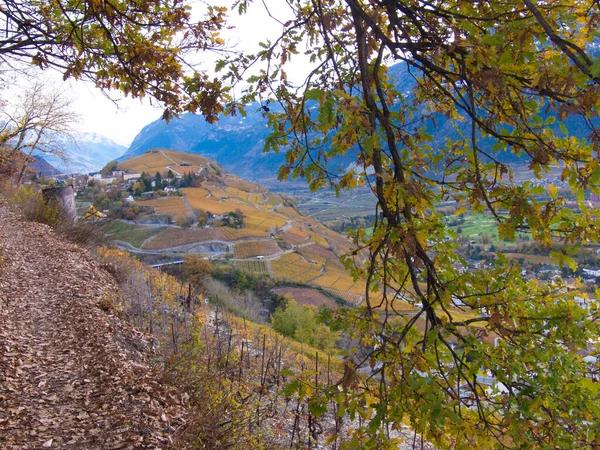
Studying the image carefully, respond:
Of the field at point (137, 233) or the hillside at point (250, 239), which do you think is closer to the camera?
the hillside at point (250, 239)

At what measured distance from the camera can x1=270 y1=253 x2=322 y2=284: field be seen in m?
35.2

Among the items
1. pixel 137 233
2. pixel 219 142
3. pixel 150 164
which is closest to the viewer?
pixel 137 233

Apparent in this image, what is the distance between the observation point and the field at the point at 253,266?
34.8 meters

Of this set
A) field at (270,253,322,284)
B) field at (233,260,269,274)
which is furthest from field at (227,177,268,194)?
field at (233,260,269,274)

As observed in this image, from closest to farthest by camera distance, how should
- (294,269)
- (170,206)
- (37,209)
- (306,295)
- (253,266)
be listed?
(37,209), (306,295), (253,266), (294,269), (170,206)

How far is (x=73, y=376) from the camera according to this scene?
13.4 feet

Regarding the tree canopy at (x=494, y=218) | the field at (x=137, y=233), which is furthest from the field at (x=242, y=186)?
the tree canopy at (x=494, y=218)

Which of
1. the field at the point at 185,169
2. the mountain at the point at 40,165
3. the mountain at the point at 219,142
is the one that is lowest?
the mountain at the point at 40,165

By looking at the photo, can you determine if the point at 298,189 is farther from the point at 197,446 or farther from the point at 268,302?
the point at 197,446

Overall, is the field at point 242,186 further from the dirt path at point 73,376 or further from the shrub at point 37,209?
the dirt path at point 73,376

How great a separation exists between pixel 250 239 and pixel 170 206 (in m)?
11.6

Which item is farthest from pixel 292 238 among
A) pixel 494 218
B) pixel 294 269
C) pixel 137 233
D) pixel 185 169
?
pixel 494 218

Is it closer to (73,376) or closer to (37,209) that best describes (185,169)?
(37,209)

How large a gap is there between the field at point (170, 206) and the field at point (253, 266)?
12.6 meters
